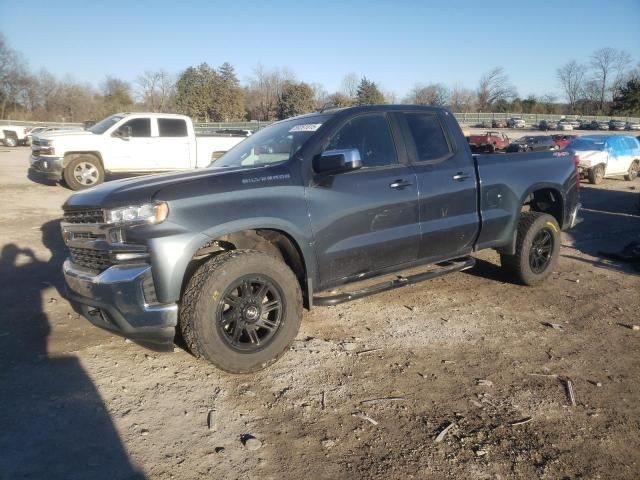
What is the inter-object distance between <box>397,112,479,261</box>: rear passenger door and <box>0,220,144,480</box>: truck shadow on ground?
2.86 m

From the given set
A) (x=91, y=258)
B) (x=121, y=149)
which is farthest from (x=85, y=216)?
(x=121, y=149)

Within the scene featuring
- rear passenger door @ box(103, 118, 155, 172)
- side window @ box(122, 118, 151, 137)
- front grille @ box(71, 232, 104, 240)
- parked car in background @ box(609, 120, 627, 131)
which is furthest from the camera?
parked car in background @ box(609, 120, 627, 131)

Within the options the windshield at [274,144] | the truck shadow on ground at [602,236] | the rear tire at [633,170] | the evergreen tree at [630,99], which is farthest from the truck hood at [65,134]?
the evergreen tree at [630,99]

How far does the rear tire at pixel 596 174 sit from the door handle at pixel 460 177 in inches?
553

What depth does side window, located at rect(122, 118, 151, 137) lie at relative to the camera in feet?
42.6

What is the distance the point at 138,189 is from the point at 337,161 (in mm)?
1402

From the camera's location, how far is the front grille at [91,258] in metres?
3.30

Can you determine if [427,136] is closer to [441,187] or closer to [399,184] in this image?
[441,187]

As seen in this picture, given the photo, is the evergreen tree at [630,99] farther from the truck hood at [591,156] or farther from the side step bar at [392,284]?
the side step bar at [392,284]

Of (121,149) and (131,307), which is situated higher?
(121,149)

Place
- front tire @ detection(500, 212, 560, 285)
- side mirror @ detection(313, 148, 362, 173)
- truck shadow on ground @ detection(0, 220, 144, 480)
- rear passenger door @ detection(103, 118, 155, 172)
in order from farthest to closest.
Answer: rear passenger door @ detection(103, 118, 155, 172), front tire @ detection(500, 212, 560, 285), side mirror @ detection(313, 148, 362, 173), truck shadow on ground @ detection(0, 220, 144, 480)

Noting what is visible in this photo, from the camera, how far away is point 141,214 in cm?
317

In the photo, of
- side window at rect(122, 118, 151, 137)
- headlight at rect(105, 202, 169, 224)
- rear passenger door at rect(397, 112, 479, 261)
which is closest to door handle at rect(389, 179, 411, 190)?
rear passenger door at rect(397, 112, 479, 261)

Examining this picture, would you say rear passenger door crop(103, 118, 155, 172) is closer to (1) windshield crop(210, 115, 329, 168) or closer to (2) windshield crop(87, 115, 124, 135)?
(2) windshield crop(87, 115, 124, 135)
